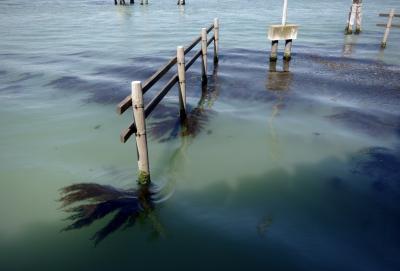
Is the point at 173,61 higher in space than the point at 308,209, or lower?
higher

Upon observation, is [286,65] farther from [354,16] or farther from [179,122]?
[354,16]

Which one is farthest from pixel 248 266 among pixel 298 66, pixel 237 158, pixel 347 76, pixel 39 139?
pixel 298 66

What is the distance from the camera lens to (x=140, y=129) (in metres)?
5.23

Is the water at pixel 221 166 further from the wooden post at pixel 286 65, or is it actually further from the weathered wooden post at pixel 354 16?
the weathered wooden post at pixel 354 16

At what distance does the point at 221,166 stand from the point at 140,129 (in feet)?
7.31

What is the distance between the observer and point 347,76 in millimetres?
12422

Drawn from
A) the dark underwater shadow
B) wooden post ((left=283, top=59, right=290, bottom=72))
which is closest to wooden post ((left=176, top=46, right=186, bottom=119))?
the dark underwater shadow

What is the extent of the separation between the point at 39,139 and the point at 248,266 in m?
5.98

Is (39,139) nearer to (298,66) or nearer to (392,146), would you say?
(392,146)

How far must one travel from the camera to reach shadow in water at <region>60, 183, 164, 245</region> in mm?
5156

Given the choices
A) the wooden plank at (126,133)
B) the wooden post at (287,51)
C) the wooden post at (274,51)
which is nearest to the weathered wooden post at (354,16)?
the wooden post at (287,51)

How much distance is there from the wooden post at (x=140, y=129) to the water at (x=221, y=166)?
0.47 m

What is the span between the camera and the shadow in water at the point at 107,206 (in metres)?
5.16

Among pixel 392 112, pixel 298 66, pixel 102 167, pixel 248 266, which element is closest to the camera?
pixel 248 266
